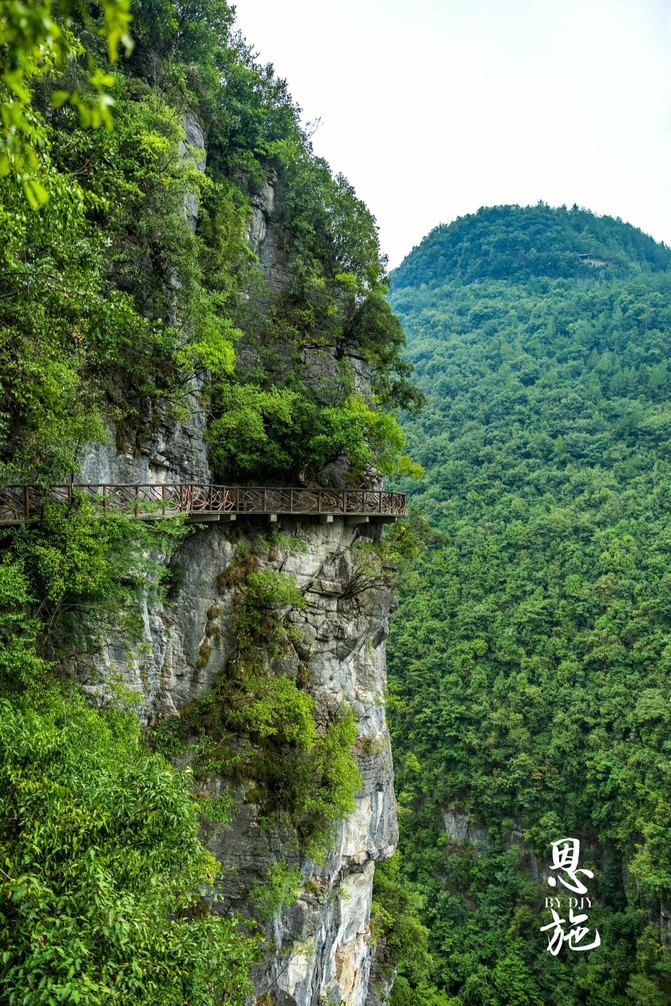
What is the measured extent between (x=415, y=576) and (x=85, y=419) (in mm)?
34909

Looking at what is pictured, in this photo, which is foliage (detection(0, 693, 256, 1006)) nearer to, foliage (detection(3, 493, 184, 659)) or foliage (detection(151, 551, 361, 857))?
foliage (detection(3, 493, 184, 659))

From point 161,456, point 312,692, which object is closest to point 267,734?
point 312,692

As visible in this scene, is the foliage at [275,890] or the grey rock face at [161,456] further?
the foliage at [275,890]

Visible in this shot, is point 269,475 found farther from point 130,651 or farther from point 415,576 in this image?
point 415,576

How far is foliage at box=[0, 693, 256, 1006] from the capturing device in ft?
12.5

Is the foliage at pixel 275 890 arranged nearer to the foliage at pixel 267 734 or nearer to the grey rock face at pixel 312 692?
the grey rock face at pixel 312 692

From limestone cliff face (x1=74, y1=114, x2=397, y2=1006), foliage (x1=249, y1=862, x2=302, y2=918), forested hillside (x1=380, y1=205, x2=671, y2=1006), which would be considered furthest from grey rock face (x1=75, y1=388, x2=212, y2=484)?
forested hillside (x1=380, y1=205, x2=671, y2=1006)

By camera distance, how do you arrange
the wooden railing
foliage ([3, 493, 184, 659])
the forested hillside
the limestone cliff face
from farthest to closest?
the forested hillside, the limestone cliff face, the wooden railing, foliage ([3, 493, 184, 659])

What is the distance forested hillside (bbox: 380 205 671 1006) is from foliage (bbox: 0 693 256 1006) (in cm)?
1270

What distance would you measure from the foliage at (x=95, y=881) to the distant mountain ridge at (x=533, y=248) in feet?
283

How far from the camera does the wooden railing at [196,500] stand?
25.2 feet

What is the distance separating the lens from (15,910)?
4.10 m

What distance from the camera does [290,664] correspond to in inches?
481

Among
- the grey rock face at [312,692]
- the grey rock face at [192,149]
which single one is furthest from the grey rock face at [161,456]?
the grey rock face at [192,149]
